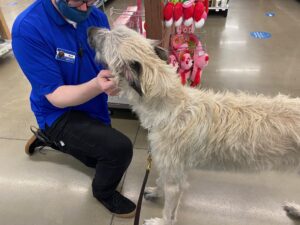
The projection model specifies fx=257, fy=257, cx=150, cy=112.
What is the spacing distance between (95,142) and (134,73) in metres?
0.63

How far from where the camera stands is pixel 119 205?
69.2 inches

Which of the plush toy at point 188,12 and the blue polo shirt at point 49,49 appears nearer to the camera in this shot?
the blue polo shirt at point 49,49

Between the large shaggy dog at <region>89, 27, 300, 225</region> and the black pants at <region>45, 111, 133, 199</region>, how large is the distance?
275mm

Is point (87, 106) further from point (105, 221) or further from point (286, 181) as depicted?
point (286, 181)

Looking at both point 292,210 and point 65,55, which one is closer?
point 65,55

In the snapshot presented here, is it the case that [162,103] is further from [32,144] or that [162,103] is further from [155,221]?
[32,144]

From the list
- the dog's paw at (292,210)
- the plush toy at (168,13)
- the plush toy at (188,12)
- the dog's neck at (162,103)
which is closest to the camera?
the dog's neck at (162,103)

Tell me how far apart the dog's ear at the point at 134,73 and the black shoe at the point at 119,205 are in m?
0.98

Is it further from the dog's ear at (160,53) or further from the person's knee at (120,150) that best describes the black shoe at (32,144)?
the dog's ear at (160,53)

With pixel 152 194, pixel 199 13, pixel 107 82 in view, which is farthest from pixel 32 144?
pixel 199 13

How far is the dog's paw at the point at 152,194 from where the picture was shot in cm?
183

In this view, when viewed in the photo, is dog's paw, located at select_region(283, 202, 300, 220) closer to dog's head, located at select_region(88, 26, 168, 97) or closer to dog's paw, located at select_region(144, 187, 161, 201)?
dog's paw, located at select_region(144, 187, 161, 201)

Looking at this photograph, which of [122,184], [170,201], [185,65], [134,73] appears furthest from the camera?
[185,65]

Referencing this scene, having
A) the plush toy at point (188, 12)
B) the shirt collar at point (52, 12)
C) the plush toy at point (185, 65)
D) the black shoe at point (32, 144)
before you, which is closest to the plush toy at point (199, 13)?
the plush toy at point (188, 12)
